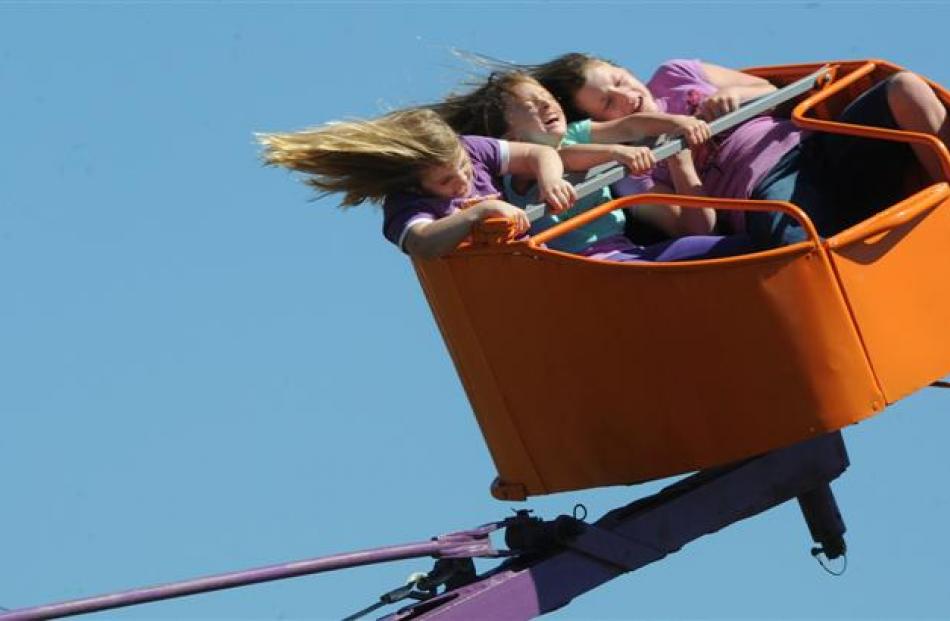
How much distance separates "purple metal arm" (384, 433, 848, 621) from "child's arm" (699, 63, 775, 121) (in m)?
1.12

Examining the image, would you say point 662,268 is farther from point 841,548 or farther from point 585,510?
point 841,548

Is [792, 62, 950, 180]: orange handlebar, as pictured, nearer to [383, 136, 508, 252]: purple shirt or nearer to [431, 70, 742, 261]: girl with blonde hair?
[431, 70, 742, 261]: girl with blonde hair

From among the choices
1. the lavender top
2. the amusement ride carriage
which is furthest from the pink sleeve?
the amusement ride carriage

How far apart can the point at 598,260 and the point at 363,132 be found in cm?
92

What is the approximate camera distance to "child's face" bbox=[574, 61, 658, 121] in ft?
28.1

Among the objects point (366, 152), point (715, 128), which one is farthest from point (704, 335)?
point (366, 152)

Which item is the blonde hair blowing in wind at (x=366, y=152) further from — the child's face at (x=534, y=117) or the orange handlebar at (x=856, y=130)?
the orange handlebar at (x=856, y=130)

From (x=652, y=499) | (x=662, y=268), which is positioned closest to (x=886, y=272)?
(x=662, y=268)

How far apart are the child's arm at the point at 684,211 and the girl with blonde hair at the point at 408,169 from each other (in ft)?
1.89

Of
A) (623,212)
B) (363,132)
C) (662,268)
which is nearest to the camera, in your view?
(662,268)

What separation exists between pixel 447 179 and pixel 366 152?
0.26 meters

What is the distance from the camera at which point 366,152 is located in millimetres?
7793

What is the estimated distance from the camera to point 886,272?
296 inches

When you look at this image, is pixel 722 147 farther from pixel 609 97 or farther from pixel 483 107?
pixel 483 107
